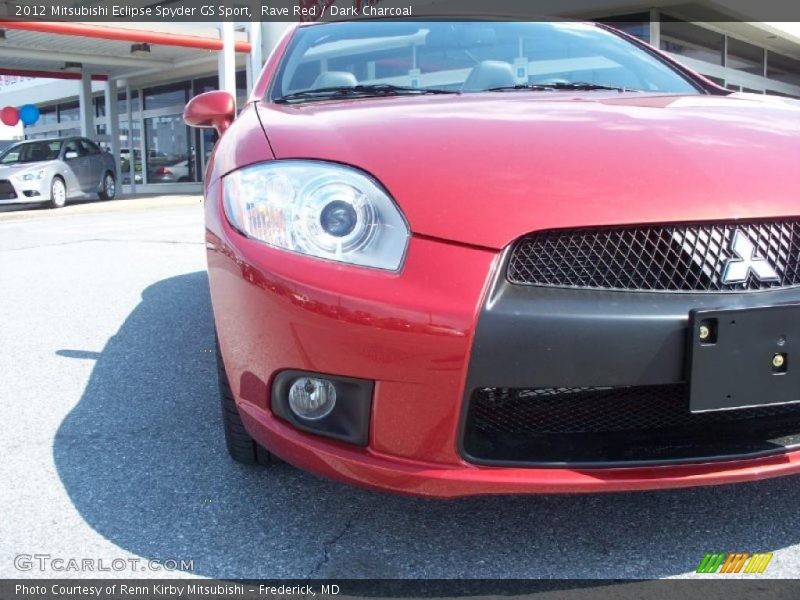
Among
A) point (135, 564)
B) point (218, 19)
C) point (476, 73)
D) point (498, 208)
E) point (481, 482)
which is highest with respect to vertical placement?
point (218, 19)

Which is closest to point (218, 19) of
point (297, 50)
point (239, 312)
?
point (297, 50)

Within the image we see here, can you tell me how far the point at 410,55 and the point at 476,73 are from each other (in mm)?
315

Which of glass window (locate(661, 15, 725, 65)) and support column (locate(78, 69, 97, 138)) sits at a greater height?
glass window (locate(661, 15, 725, 65))

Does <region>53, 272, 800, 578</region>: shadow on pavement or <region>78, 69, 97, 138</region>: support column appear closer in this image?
<region>53, 272, 800, 578</region>: shadow on pavement

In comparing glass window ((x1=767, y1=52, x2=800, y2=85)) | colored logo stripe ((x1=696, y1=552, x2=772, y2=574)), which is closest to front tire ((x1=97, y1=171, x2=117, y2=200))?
glass window ((x1=767, y1=52, x2=800, y2=85))

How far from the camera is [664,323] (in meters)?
1.40

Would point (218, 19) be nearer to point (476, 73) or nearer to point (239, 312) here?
point (476, 73)

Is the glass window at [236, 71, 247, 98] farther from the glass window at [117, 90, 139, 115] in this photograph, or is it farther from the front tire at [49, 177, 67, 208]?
the front tire at [49, 177, 67, 208]

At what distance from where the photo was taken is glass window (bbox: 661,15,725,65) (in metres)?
15.0

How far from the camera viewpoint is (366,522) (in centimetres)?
182

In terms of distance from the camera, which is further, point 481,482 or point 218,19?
point 218,19

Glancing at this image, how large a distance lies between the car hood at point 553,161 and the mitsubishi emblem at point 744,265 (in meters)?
0.06

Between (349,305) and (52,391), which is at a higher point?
(349,305)

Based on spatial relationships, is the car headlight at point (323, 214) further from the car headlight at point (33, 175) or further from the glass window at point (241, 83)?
the glass window at point (241, 83)
